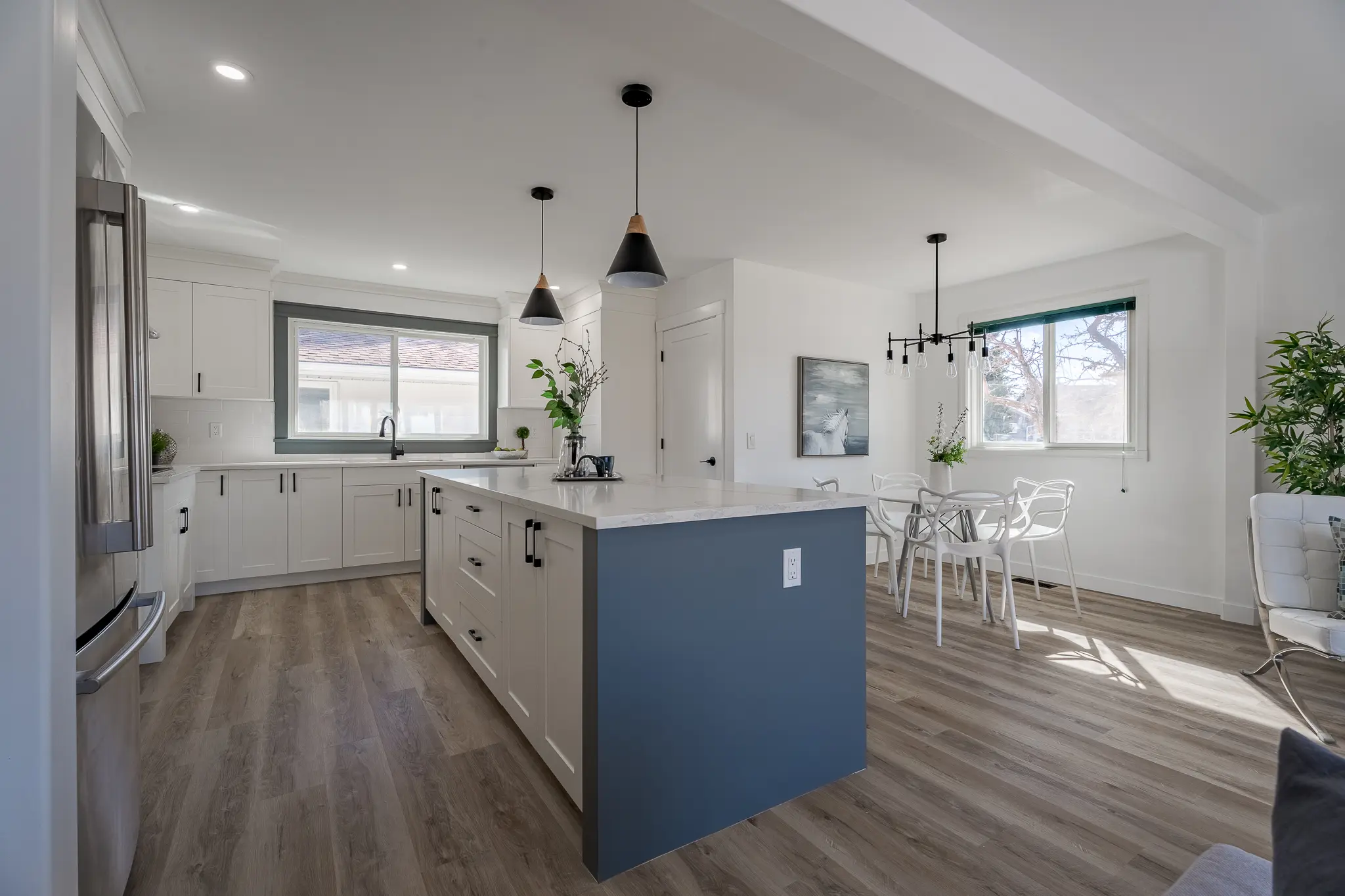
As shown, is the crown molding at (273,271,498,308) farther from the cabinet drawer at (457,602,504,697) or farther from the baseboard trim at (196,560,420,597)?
the cabinet drawer at (457,602,504,697)

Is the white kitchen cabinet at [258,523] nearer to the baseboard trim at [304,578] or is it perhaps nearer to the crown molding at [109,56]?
the baseboard trim at [304,578]

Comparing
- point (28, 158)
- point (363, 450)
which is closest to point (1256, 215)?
point (28, 158)

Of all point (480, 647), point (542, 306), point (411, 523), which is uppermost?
point (542, 306)

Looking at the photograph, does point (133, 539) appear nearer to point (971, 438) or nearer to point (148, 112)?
point (148, 112)

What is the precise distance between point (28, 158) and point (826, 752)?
231cm

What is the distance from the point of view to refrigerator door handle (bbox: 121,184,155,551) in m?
1.25

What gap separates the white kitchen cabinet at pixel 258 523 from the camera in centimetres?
437

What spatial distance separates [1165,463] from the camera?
4188 mm

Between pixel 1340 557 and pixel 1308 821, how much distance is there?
9.41 feet

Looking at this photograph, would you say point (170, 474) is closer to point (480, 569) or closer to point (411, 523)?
point (411, 523)

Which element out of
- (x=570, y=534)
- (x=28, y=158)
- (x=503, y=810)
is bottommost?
(x=503, y=810)

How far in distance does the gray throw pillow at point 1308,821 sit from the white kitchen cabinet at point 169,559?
3.64 m

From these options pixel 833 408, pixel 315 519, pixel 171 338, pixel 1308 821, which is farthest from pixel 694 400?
pixel 1308 821

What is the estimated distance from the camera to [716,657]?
177cm
